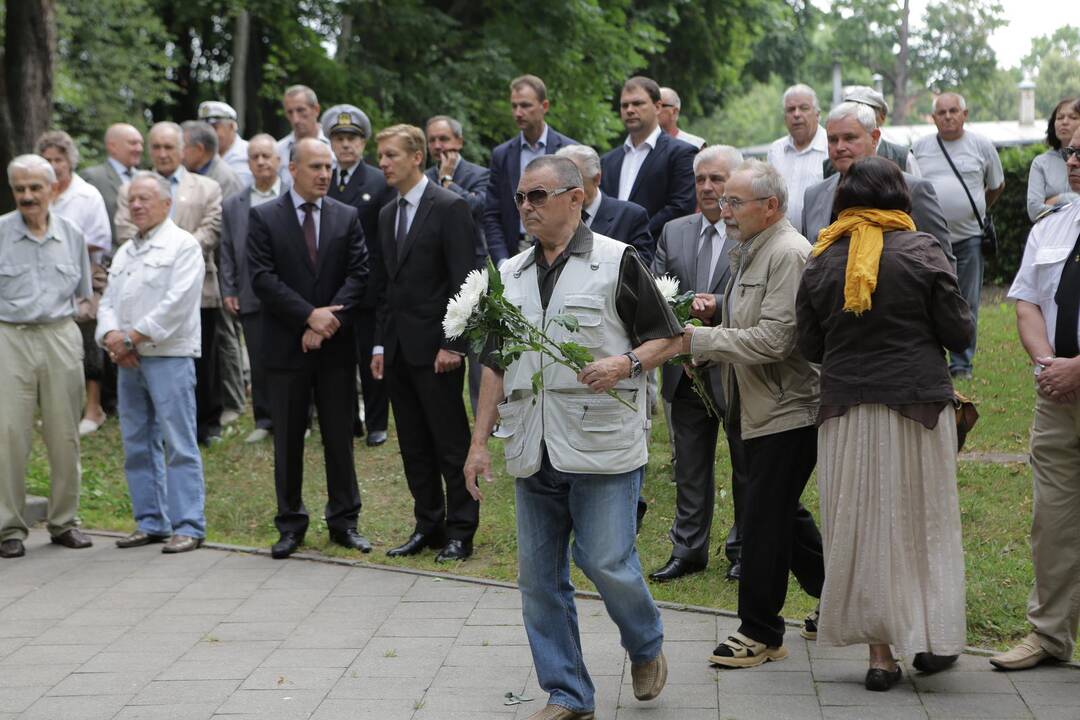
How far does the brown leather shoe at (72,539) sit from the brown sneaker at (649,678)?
4.92m

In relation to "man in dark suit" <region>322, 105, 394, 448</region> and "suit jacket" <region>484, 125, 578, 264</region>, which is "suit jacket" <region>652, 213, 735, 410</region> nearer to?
"suit jacket" <region>484, 125, 578, 264</region>

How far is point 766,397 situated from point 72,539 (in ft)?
17.3

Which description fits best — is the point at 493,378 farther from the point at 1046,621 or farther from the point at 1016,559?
the point at 1016,559

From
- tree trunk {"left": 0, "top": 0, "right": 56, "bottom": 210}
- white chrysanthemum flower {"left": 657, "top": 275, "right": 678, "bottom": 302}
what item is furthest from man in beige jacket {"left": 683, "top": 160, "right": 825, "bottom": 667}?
tree trunk {"left": 0, "top": 0, "right": 56, "bottom": 210}

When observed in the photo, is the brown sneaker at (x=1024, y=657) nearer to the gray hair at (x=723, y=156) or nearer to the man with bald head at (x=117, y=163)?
the gray hair at (x=723, y=156)

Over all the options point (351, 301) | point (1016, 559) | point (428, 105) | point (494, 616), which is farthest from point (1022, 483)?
point (428, 105)

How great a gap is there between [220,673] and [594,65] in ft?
65.3

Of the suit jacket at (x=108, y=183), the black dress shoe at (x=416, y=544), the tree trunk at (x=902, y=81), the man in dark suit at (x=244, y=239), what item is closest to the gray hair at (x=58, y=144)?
the suit jacket at (x=108, y=183)

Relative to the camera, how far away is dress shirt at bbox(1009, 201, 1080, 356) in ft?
Result: 20.2

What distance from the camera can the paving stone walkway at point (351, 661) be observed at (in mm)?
5875

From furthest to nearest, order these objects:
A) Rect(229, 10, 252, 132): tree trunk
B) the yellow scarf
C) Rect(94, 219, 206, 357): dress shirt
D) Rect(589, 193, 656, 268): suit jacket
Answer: Rect(229, 10, 252, 132): tree trunk, Rect(94, 219, 206, 357): dress shirt, Rect(589, 193, 656, 268): suit jacket, the yellow scarf

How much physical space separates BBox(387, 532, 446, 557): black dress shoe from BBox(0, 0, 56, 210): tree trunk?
7.62 m

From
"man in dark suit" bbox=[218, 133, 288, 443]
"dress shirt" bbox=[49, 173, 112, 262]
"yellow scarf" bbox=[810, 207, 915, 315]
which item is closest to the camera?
"yellow scarf" bbox=[810, 207, 915, 315]

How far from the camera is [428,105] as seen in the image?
23.3 metres
